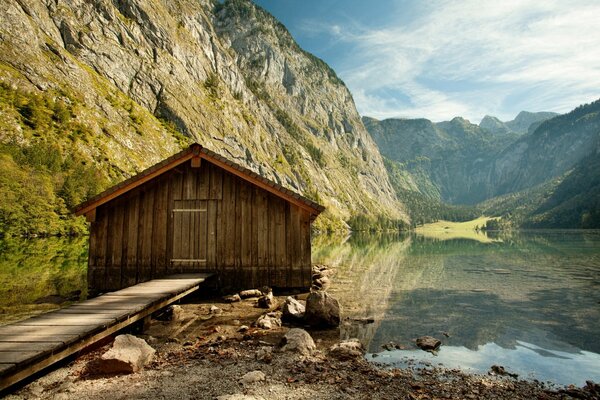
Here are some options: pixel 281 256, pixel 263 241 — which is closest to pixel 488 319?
pixel 281 256

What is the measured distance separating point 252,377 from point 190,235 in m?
9.13

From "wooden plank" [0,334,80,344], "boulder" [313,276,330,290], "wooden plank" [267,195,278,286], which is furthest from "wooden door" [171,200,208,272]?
"wooden plank" [0,334,80,344]

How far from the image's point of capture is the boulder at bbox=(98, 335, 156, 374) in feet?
21.1

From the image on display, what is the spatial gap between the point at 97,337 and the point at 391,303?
11.7 meters

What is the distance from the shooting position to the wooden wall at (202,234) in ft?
46.2

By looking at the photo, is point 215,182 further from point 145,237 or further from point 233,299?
point 233,299

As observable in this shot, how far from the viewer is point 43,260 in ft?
95.2

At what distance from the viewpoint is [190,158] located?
46.2ft

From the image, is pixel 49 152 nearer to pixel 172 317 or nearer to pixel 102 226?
pixel 102 226

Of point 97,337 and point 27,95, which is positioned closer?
point 97,337

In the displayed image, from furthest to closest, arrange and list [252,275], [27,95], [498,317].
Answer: [27,95], [252,275], [498,317]

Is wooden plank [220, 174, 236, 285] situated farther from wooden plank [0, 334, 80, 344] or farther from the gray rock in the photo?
wooden plank [0, 334, 80, 344]

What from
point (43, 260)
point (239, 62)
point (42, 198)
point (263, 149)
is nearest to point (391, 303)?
point (43, 260)

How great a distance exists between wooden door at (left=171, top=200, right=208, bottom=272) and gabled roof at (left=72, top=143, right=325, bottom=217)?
171 centimetres
